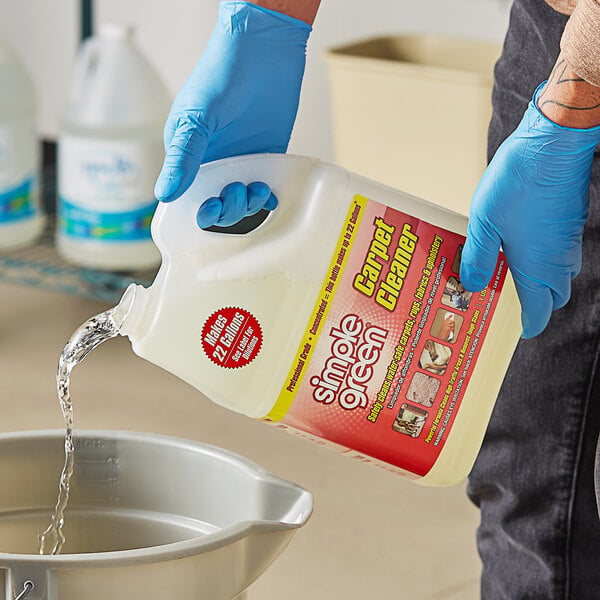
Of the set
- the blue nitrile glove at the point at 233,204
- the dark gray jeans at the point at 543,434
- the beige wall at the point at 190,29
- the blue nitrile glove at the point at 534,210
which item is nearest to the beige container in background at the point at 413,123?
the beige wall at the point at 190,29

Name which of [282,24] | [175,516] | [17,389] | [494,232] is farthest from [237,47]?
[17,389]

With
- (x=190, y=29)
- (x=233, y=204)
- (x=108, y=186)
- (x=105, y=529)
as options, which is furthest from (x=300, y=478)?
(x=190, y=29)

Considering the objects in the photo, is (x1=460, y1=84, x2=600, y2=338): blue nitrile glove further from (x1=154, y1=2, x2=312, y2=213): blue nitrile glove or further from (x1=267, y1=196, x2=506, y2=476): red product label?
(x1=154, y1=2, x2=312, y2=213): blue nitrile glove

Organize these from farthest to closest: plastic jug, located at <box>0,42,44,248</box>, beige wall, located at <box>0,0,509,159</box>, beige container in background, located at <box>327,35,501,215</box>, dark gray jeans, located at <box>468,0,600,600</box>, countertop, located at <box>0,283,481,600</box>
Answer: beige wall, located at <box>0,0,509,159</box> < plastic jug, located at <box>0,42,44,248</box> < beige container in background, located at <box>327,35,501,215</box> < countertop, located at <box>0,283,481,600</box> < dark gray jeans, located at <box>468,0,600,600</box>

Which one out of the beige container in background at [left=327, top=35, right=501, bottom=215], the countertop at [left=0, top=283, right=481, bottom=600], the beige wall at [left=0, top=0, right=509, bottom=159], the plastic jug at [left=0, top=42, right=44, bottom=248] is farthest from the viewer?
the beige wall at [left=0, top=0, right=509, bottom=159]

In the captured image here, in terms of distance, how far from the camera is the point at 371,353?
31.9 inches

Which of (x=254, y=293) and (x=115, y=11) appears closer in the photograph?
(x=254, y=293)

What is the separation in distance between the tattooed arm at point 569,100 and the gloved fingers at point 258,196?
0.74ft

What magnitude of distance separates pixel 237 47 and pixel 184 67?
1.73m

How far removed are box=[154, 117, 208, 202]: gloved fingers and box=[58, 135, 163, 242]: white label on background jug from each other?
1048mm

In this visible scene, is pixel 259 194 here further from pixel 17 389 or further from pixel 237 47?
pixel 17 389

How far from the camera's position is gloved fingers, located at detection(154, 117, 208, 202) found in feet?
2.56

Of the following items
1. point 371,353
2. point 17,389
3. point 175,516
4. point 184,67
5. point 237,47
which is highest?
point 237,47

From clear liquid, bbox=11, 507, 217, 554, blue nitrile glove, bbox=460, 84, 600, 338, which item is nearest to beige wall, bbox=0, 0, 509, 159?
blue nitrile glove, bbox=460, 84, 600, 338
